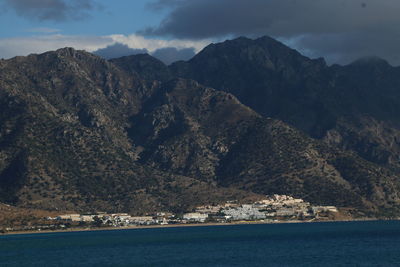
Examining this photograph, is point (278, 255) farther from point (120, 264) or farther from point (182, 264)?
point (120, 264)

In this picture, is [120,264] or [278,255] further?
[278,255]

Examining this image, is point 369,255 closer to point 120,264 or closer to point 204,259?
point 204,259

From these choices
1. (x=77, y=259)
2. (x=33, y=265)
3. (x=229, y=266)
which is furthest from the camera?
(x=77, y=259)

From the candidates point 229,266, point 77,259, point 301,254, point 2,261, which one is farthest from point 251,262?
point 2,261

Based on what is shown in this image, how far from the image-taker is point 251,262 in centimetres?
17538

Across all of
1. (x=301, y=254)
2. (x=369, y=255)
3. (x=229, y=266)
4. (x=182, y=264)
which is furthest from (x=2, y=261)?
(x=369, y=255)

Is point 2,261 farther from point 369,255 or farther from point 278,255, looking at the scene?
point 369,255

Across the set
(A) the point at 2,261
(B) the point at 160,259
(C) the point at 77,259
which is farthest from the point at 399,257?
(A) the point at 2,261

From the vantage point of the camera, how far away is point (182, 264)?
6954 inches

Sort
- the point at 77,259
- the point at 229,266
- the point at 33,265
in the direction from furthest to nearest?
the point at 77,259 < the point at 33,265 < the point at 229,266

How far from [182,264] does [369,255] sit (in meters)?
44.6

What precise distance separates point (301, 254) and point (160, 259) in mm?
34613

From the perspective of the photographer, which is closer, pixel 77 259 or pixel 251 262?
pixel 251 262

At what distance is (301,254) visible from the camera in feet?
634
